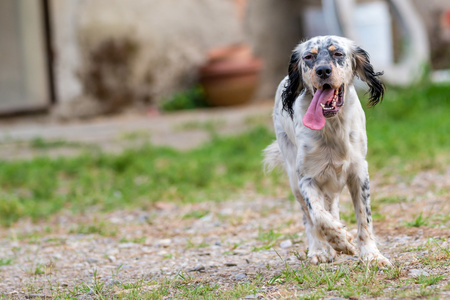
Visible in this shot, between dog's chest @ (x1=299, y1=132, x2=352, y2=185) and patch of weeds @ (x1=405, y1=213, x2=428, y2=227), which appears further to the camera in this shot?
patch of weeds @ (x1=405, y1=213, x2=428, y2=227)

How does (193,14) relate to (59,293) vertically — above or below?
above

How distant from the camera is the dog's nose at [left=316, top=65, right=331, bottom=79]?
3.20 metres

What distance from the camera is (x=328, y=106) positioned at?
10.8 feet

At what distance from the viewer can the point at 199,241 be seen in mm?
4379

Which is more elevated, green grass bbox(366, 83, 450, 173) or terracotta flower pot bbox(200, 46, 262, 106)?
terracotta flower pot bbox(200, 46, 262, 106)

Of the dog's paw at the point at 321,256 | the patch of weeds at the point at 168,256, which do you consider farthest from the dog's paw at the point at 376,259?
the patch of weeds at the point at 168,256

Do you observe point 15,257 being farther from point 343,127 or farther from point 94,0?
point 94,0

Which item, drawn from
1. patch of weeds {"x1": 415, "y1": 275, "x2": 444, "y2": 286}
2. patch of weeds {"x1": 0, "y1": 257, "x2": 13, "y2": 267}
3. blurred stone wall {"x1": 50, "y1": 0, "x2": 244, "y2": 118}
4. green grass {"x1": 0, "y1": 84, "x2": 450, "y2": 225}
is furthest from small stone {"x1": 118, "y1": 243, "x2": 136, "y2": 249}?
blurred stone wall {"x1": 50, "y1": 0, "x2": 244, "y2": 118}

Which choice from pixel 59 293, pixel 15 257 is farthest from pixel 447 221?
pixel 15 257

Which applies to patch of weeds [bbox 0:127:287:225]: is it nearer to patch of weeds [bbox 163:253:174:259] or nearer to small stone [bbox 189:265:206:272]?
patch of weeds [bbox 163:253:174:259]

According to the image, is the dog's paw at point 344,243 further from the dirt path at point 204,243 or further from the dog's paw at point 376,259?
the dirt path at point 204,243

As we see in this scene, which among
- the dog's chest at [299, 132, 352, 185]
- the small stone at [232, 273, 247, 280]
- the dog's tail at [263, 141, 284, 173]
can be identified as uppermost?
the dog's chest at [299, 132, 352, 185]

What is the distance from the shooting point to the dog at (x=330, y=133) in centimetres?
324

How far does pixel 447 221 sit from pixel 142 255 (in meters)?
1.70
